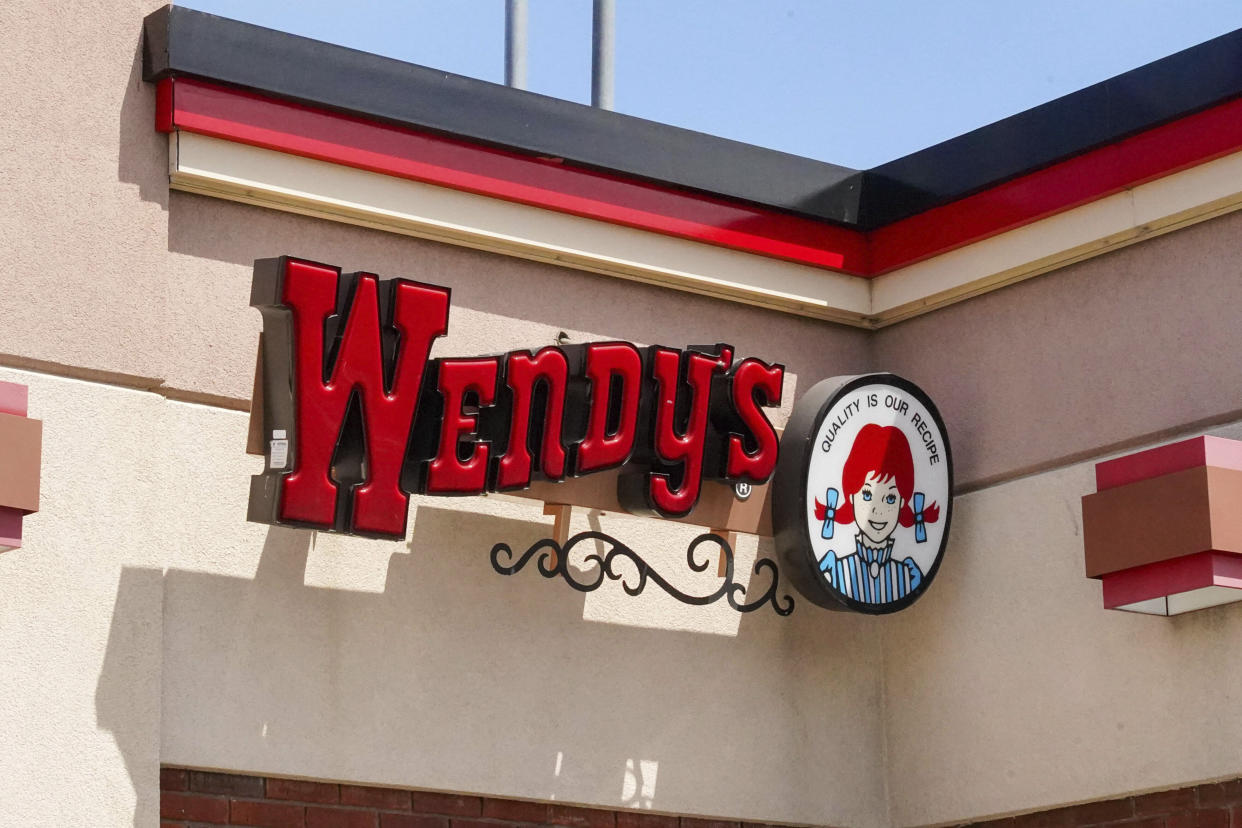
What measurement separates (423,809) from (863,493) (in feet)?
8.51

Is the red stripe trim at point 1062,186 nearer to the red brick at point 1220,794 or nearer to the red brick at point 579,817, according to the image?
the red brick at point 1220,794

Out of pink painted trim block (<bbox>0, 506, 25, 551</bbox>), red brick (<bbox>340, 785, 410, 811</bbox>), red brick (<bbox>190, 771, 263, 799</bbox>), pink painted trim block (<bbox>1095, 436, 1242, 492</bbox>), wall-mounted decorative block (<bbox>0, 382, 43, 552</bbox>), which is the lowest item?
red brick (<bbox>340, 785, 410, 811</bbox>)

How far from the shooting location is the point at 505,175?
342 inches

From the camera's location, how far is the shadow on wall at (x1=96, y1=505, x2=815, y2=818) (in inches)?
302

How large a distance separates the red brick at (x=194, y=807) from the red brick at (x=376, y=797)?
54 centimetres

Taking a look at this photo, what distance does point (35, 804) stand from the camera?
22.9ft

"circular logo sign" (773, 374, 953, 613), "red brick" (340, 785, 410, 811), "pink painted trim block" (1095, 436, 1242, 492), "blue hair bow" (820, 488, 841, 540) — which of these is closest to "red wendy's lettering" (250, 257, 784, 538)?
"circular logo sign" (773, 374, 953, 613)

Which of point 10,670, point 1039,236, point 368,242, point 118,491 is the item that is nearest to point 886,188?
point 1039,236

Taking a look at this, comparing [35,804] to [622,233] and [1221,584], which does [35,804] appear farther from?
[1221,584]

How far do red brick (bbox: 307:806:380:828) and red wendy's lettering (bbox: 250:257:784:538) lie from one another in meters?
1.25

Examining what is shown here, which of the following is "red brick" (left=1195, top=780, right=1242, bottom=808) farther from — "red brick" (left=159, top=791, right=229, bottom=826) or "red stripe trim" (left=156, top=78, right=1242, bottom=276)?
"red brick" (left=159, top=791, right=229, bottom=826)

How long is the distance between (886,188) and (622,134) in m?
1.59

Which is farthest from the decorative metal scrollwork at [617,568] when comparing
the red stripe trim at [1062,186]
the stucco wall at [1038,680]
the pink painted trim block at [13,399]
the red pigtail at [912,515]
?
the pink painted trim block at [13,399]

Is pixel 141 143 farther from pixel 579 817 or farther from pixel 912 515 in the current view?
pixel 912 515
